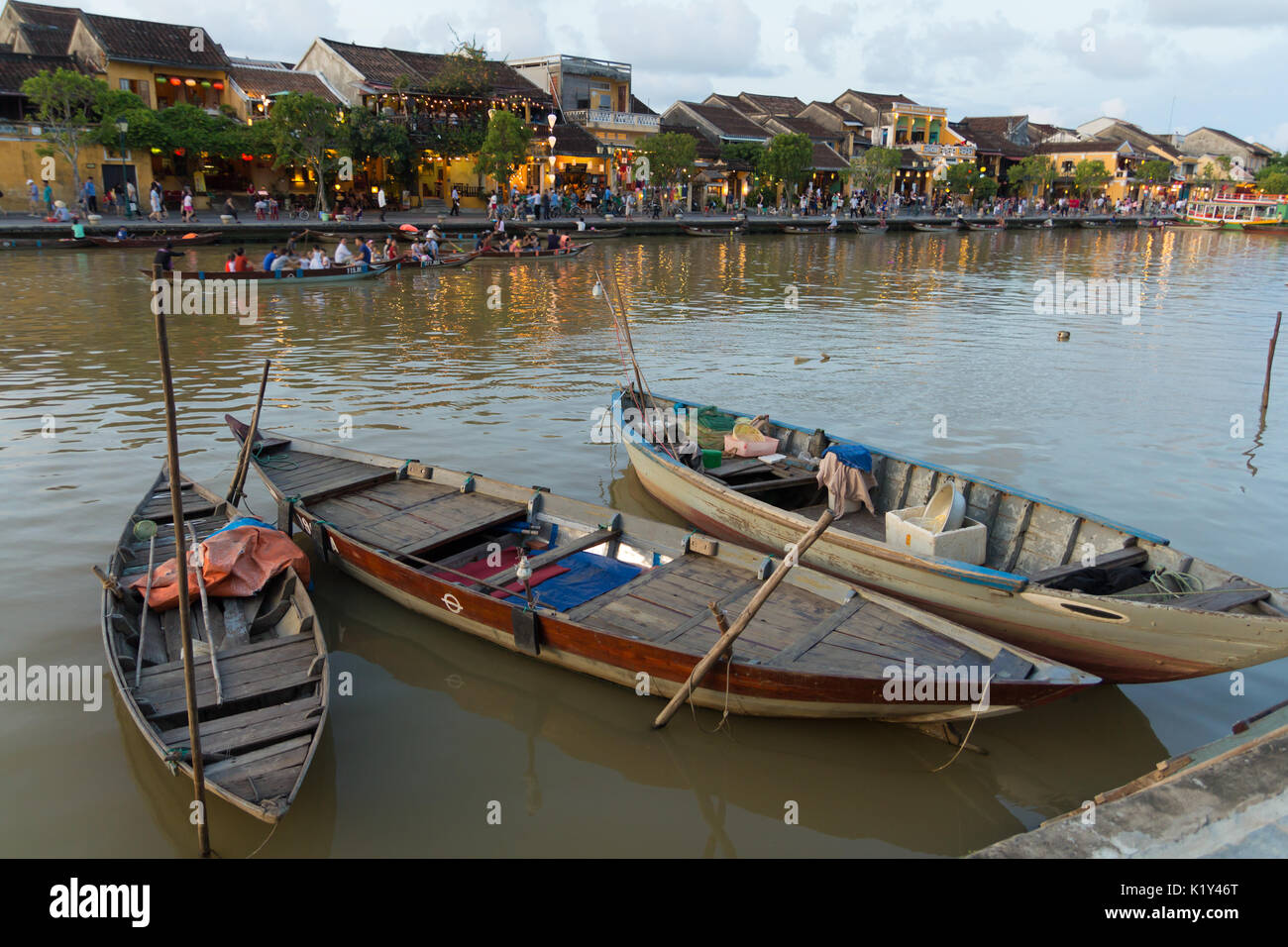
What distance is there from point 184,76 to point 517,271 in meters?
22.1

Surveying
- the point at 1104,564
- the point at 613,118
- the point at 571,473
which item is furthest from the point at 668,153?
the point at 1104,564

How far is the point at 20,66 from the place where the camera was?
115 feet

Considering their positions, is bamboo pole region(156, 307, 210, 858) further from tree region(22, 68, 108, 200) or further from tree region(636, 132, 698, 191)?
tree region(636, 132, 698, 191)

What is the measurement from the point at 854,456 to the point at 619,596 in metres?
3.49

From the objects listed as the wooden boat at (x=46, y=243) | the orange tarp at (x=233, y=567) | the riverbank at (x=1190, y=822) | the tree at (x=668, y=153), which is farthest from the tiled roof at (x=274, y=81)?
the riverbank at (x=1190, y=822)

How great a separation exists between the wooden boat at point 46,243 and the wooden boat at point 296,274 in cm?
708

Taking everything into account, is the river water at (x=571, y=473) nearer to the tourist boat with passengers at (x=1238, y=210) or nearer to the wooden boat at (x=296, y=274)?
the wooden boat at (x=296, y=274)

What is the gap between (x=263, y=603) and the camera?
24.4 ft

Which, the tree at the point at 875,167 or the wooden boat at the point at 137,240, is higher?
the tree at the point at 875,167

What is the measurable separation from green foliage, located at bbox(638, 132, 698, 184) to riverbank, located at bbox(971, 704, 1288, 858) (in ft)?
152

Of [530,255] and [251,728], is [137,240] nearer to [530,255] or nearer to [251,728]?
[530,255]

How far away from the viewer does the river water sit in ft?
19.0

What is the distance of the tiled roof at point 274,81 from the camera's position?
40.9m

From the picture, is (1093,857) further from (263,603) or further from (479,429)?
(479,429)
